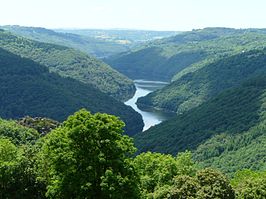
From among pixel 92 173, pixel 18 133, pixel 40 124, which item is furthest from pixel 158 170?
pixel 40 124

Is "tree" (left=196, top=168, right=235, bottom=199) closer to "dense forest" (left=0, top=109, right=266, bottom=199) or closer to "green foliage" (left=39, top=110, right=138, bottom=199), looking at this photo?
"dense forest" (left=0, top=109, right=266, bottom=199)

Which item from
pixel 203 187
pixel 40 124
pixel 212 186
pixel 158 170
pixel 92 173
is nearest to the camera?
pixel 92 173

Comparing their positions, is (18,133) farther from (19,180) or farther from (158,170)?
(19,180)

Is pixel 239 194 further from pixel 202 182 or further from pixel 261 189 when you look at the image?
pixel 202 182

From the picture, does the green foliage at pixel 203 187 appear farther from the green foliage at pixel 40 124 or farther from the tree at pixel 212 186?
the green foliage at pixel 40 124

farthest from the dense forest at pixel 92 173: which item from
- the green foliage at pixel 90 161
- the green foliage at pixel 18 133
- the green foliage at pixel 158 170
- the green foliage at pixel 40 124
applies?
the green foliage at pixel 40 124

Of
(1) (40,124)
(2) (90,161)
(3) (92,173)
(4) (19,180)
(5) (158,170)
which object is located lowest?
(1) (40,124)

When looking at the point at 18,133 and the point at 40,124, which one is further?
the point at 40,124

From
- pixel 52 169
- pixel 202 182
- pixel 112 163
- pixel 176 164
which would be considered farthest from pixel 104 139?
pixel 176 164

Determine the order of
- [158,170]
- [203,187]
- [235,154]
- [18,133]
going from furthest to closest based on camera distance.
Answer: [235,154] → [18,133] → [158,170] → [203,187]
